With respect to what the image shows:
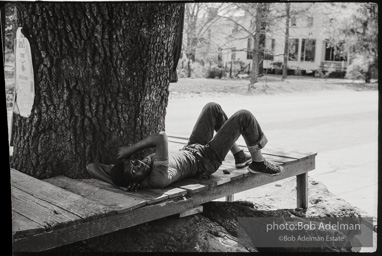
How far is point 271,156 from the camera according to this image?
335 cm

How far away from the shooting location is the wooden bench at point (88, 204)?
2.28 meters

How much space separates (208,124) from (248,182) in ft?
1.37

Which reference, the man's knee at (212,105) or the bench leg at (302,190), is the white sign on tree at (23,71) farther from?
the bench leg at (302,190)

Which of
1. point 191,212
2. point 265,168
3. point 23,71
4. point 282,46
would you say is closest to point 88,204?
point 191,212

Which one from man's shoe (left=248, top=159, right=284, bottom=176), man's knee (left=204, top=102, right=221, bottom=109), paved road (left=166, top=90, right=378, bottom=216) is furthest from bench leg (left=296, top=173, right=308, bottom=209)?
man's knee (left=204, top=102, right=221, bottom=109)

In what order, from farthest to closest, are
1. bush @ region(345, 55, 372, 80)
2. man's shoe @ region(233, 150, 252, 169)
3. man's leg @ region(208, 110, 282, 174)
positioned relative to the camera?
man's shoe @ region(233, 150, 252, 169) < man's leg @ region(208, 110, 282, 174) < bush @ region(345, 55, 372, 80)

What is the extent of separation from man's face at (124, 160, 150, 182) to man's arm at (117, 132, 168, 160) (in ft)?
0.29

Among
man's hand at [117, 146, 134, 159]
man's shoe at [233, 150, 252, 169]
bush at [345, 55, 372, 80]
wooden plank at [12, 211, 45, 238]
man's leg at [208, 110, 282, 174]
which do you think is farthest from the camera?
man's shoe at [233, 150, 252, 169]

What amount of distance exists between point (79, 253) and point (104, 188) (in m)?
0.35

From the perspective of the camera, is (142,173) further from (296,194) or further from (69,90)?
(296,194)

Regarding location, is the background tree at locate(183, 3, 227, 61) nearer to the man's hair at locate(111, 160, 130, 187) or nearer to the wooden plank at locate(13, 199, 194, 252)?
the man's hair at locate(111, 160, 130, 187)

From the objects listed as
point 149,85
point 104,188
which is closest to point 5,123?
point 104,188

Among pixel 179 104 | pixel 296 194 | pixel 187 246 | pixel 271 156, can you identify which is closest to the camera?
pixel 187 246

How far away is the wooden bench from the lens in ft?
7.48
